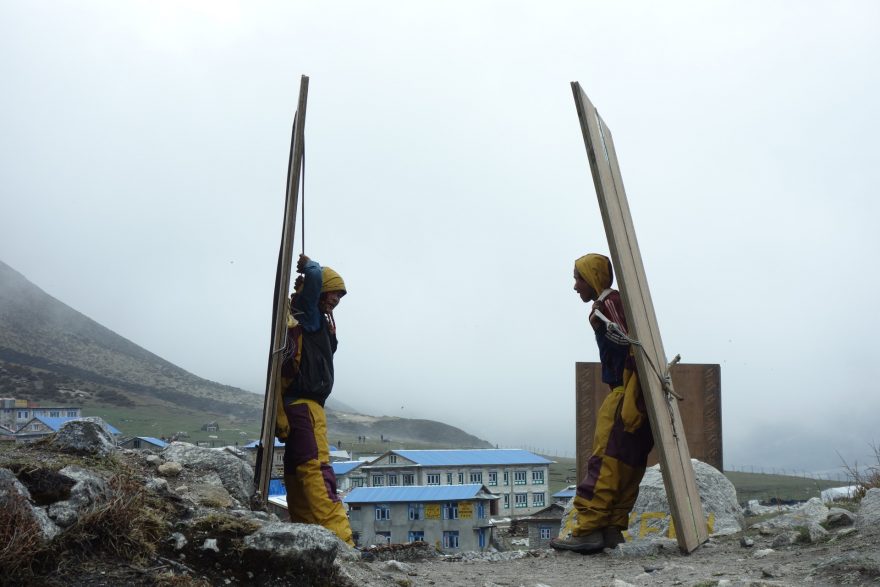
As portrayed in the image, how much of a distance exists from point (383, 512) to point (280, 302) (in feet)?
51.0

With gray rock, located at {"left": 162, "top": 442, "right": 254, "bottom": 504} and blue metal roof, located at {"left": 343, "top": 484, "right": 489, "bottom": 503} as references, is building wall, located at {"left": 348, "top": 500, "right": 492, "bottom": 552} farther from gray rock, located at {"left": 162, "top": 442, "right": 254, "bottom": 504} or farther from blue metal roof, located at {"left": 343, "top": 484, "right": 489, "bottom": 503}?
gray rock, located at {"left": 162, "top": 442, "right": 254, "bottom": 504}

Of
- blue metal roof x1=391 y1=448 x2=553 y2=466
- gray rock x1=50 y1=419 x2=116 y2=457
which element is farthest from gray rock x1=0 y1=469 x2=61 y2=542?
blue metal roof x1=391 y1=448 x2=553 y2=466

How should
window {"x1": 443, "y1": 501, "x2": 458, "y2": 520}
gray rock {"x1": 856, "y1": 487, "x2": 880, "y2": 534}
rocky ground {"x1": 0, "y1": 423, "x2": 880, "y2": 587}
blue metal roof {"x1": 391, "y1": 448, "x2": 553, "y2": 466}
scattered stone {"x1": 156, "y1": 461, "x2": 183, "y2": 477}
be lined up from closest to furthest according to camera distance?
rocky ground {"x1": 0, "y1": 423, "x2": 880, "y2": 587} < scattered stone {"x1": 156, "y1": 461, "x2": 183, "y2": 477} < gray rock {"x1": 856, "y1": 487, "x2": 880, "y2": 534} < window {"x1": 443, "y1": 501, "x2": 458, "y2": 520} < blue metal roof {"x1": 391, "y1": 448, "x2": 553, "y2": 466}

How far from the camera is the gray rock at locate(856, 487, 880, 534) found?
19.5ft

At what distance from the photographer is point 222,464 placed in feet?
19.2

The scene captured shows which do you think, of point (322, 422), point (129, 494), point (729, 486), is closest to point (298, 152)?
point (322, 422)

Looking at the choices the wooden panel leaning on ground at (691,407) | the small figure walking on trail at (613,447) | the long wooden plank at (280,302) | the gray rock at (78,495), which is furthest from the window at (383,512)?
the gray rock at (78,495)

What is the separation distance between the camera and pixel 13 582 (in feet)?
10.2

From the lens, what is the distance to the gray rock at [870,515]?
5957 mm

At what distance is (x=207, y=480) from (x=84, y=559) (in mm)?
2226

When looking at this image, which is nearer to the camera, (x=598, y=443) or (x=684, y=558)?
(x=684, y=558)

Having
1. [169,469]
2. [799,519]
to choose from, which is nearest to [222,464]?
[169,469]

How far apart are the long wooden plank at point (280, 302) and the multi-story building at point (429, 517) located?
1444 centimetres

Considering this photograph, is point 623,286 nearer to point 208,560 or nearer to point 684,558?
point 684,558
